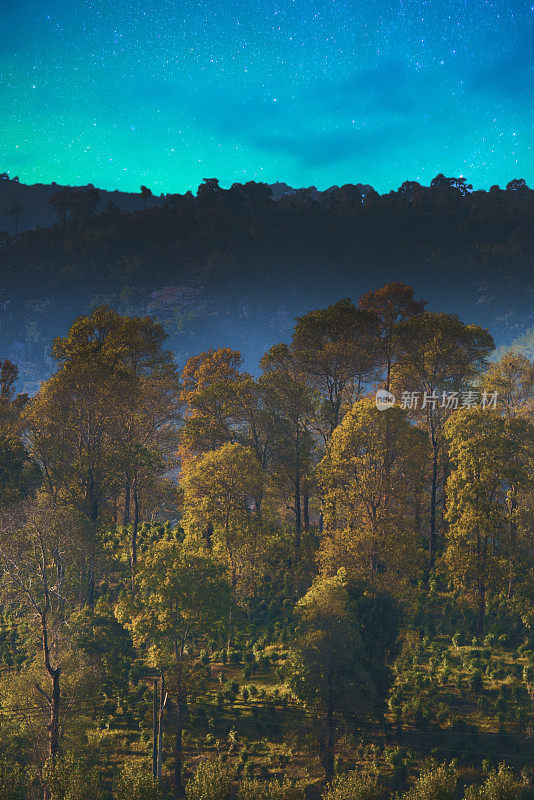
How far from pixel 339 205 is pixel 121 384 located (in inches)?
5944

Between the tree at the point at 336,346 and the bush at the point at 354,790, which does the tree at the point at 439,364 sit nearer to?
the tree at the point at 336,346

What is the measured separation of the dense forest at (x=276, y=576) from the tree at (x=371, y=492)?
140mm

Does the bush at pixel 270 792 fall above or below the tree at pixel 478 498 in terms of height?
below

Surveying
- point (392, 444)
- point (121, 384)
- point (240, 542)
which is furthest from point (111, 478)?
point (392, 444)

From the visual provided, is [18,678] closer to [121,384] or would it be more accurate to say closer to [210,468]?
[210,468]

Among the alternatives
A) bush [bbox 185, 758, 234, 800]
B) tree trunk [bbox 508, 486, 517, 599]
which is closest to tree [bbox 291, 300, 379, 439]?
tree trunk [bbox 508, 486, 517, 599]

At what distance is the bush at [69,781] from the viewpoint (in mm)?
20297

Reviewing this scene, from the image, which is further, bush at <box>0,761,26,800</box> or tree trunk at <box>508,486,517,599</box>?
tree trunk at <box>508,486,517,599</box>

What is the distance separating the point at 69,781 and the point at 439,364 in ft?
105

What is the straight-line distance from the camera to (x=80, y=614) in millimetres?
30078

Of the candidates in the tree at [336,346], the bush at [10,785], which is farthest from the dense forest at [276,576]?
the tree at [336,346]

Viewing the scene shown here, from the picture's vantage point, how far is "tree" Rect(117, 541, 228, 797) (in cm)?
2616

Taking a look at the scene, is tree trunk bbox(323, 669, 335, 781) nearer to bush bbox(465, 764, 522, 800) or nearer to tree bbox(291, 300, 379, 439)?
bush bbox(465, 764, 522, 800)

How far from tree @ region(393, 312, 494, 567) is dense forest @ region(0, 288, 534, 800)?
0.52ft
